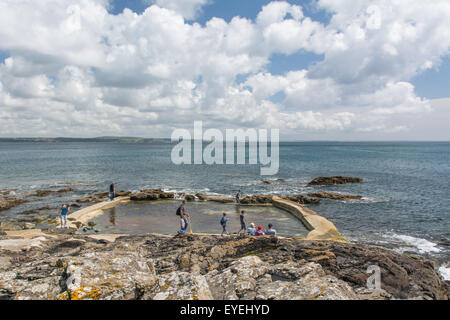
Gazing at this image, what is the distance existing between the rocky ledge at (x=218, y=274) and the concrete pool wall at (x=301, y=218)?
324 inches

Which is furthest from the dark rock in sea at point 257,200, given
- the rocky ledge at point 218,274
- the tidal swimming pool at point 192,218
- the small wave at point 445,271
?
the rocky ledge at point 218,274

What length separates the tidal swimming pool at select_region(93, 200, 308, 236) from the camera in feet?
68.6

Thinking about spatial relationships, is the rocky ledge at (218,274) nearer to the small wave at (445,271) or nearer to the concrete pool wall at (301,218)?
the small wave at (445,271)

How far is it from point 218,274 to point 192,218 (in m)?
17.6

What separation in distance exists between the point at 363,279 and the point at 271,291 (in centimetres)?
297

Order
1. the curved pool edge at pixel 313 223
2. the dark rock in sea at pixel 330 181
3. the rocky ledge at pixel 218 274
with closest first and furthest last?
the rocky ledge at pixel 218 274 → the curved pool edge at pixel 313 223 → the dark rock in sea at pixel 330 181

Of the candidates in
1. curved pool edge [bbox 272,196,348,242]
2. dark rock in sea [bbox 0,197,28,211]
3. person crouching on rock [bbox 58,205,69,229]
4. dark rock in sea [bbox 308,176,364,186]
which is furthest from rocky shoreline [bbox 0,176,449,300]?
dark rock in sea [bbox 308,176,364,186]

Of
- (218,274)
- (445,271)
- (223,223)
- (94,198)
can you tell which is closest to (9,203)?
(94,198)

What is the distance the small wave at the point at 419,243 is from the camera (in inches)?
704

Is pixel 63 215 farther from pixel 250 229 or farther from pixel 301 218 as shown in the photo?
pixel 301 218

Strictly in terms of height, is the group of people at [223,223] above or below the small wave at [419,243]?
above

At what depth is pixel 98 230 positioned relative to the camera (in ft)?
67.3

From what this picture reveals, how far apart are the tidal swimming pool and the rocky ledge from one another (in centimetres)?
1060
